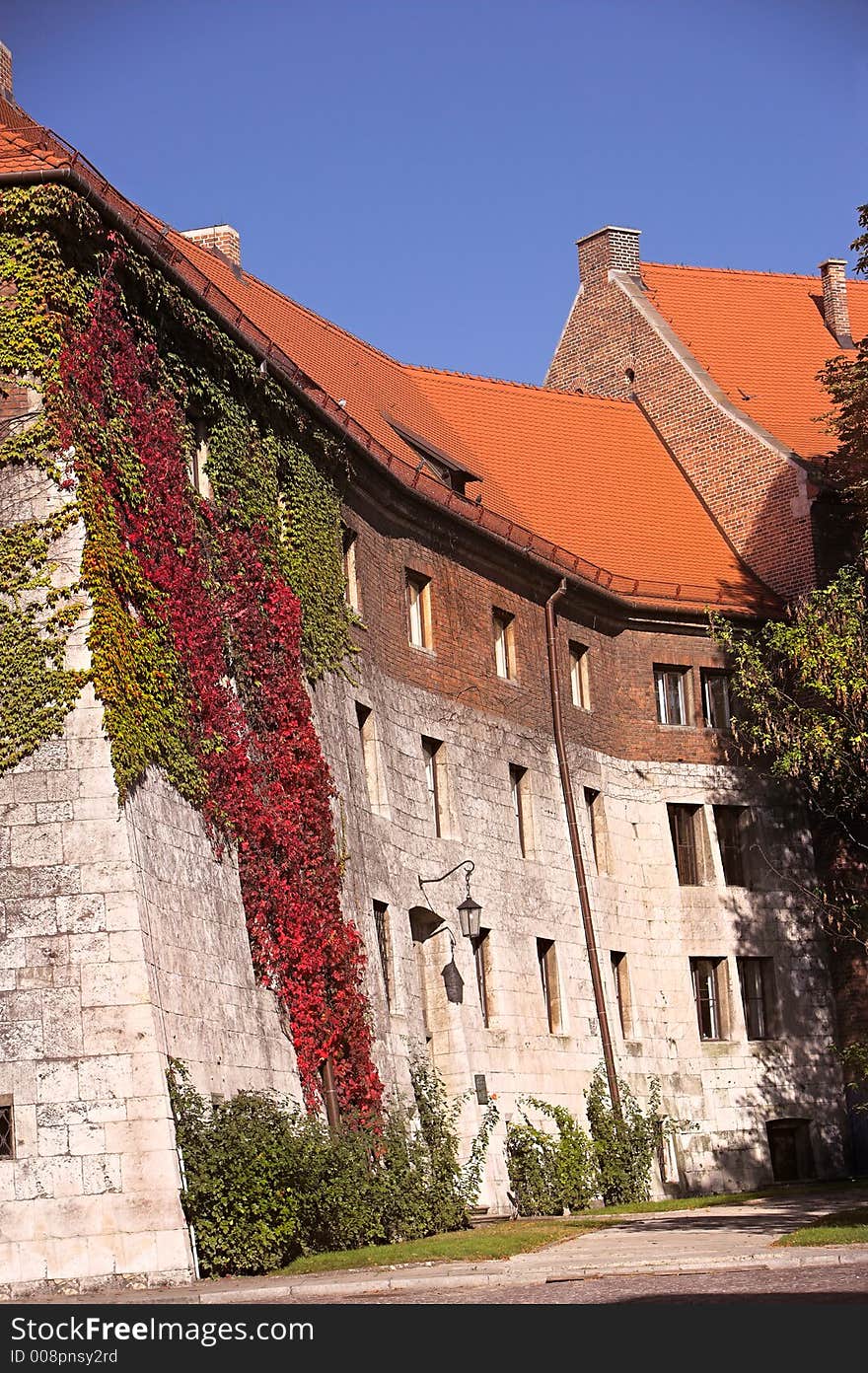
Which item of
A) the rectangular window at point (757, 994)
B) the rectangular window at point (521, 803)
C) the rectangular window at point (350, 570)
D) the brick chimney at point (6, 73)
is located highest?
the brick chimney at point (6, 73)

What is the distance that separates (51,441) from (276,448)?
6.14 m

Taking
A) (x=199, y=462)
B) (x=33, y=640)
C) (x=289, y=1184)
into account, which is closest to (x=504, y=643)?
(x=199, y=462)

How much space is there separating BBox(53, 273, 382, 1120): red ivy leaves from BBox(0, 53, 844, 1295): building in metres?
0.05

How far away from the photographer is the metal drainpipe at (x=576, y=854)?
31.6 m

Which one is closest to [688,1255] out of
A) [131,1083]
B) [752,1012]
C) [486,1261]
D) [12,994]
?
[486,1261]

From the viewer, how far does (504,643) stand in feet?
107

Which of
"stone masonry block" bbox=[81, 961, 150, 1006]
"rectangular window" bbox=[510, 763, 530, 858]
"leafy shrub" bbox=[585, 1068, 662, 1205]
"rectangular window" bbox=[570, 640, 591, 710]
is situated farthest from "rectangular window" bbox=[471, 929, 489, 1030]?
"stone masonry block" bbox=[81, 961, 150, 1006]

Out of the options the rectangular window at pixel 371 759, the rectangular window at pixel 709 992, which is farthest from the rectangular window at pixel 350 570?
the rectangular window at pixel 709 992

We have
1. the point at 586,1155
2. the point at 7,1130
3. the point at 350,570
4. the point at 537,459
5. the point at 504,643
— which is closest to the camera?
the point at 7,1130

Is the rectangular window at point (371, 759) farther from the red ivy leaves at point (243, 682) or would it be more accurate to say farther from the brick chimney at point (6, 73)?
the brick chimney at point (6, 73)

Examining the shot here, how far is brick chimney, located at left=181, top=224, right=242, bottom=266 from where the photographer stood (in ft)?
115

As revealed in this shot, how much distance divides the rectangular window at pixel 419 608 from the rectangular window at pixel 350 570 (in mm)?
2064

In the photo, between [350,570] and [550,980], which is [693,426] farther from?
[350,570]

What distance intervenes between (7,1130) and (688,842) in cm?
1990
